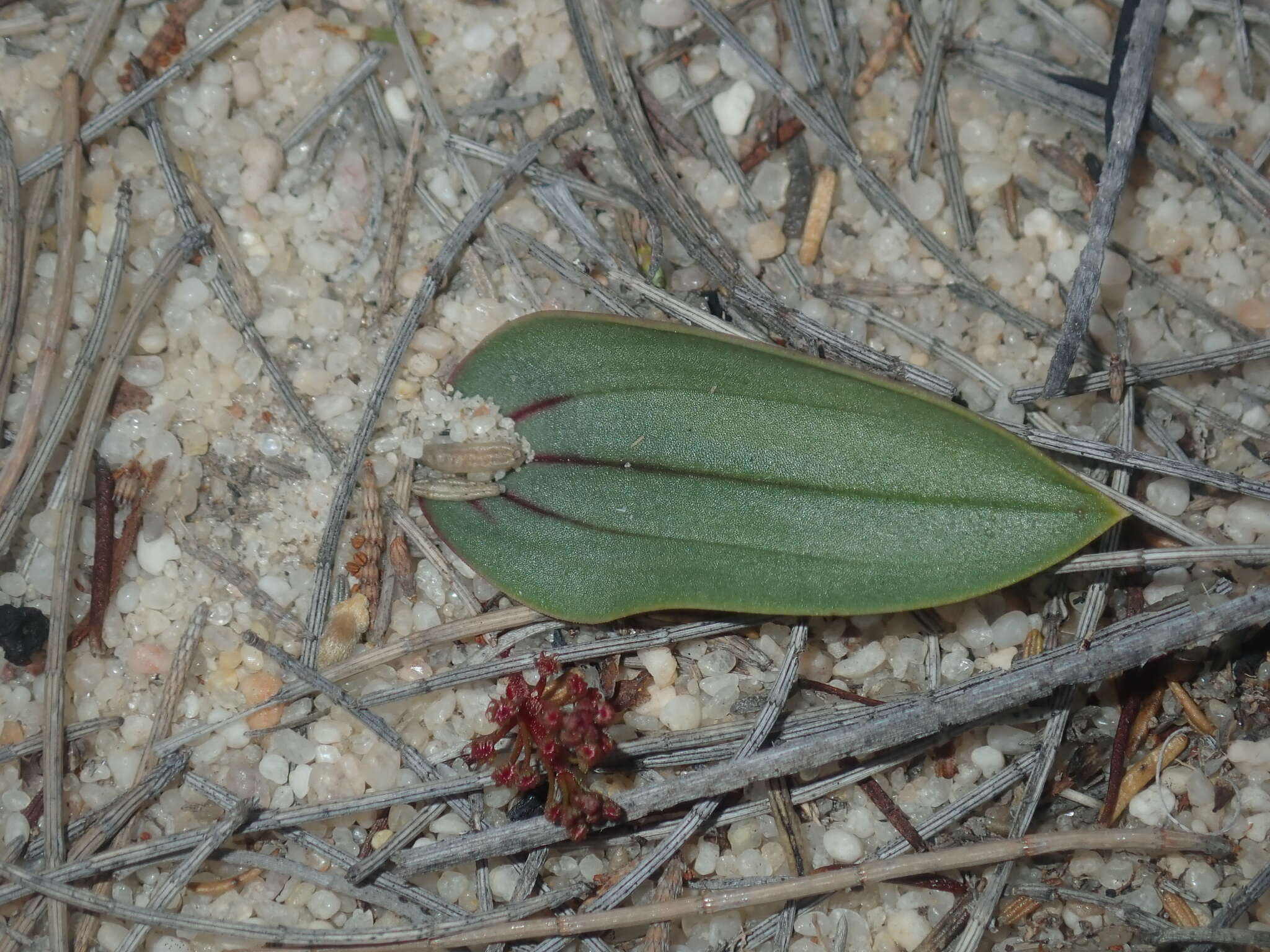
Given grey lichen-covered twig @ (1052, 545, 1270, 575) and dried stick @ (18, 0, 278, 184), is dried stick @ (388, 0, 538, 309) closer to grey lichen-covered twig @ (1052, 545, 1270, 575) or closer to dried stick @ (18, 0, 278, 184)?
dried stick @ (18, 0, 278, 184)

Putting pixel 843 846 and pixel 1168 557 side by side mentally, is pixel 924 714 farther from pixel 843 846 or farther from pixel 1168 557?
pixel 1168 557

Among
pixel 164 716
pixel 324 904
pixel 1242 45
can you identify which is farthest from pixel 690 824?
pixel 1242 45

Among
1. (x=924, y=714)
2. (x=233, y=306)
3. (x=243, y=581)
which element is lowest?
(x=924, y=714)

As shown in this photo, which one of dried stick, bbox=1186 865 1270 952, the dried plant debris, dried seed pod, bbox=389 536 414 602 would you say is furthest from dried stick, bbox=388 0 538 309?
dried stick, bbox=1186 865 1270 952

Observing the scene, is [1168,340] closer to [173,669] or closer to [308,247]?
[308,247]

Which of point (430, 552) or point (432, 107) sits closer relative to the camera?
point (430, 552)

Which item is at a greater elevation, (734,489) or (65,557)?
(734,489)

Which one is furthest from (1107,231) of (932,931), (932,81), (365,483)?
(365,483)
